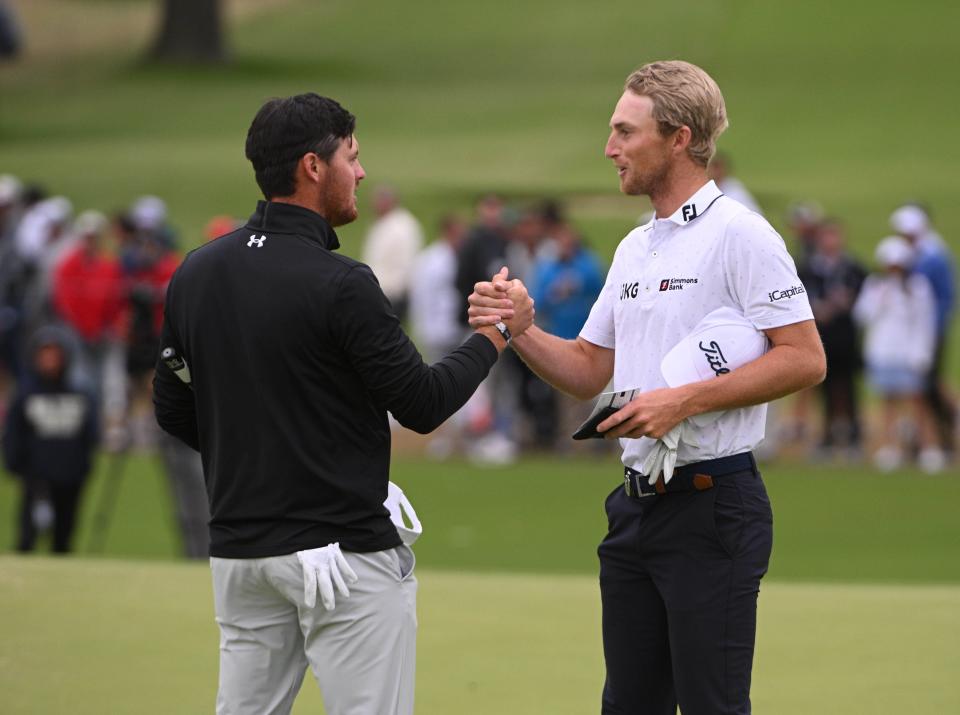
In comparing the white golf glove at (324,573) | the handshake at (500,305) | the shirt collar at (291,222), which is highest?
the shirt collar at (291,222)

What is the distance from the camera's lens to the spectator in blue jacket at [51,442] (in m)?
11.6

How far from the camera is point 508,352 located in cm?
1509

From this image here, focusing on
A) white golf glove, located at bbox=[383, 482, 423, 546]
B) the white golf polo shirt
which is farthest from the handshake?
white golf glove, located at bbox=[383, 482, 423, 546]

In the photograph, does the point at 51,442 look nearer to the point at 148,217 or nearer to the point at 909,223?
the point at 148,217

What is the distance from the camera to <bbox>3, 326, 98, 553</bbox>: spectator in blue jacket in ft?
38.0

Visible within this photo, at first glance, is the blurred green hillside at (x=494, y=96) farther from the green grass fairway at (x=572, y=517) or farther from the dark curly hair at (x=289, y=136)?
the dark curly hair at (x=289, y=136)

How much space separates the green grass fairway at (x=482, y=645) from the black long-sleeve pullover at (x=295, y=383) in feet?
7.69

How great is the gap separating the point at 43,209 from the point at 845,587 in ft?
39.9

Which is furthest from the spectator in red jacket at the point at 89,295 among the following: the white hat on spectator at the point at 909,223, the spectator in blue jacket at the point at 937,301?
the spectator in blue jacket at the point at 937,301

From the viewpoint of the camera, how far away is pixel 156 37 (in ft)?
145

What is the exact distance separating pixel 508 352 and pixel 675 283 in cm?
1056

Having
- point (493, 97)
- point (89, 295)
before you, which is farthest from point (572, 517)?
point (493, 97)

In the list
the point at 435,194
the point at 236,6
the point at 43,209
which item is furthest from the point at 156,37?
the point at 43,209

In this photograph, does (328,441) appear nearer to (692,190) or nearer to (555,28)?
(692,190)
